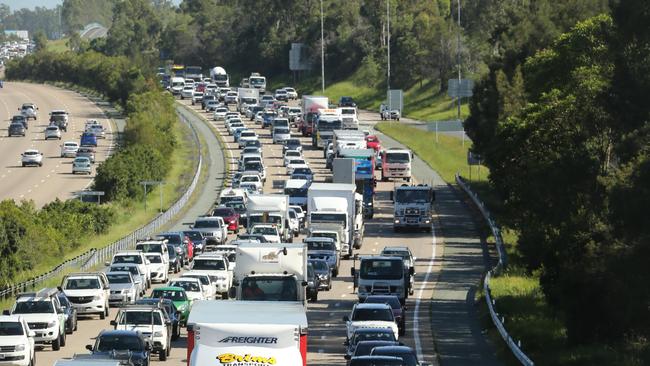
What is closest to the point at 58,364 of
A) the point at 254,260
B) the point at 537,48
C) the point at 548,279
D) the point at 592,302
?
the point at 254,260

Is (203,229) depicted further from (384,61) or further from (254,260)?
(384,61)

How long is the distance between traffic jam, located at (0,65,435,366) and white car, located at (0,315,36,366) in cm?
3

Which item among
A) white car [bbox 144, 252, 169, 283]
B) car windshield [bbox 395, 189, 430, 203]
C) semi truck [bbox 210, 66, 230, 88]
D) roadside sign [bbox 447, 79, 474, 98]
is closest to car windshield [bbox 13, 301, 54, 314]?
white car [bbox 144, 252, 169, 283]

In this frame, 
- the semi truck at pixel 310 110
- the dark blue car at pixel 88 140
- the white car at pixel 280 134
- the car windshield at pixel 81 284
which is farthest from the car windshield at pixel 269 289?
the dark blue car at pixel 88 140

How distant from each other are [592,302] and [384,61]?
141m

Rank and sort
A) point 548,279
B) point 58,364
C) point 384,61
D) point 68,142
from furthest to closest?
point 384,61, point 68,142, point 548,279, point 58,364

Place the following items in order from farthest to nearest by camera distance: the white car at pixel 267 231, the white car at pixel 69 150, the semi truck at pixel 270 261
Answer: the white car at pixel 69 150 < the white car at pixel 267 231 < the semi truck at pixel 270 261

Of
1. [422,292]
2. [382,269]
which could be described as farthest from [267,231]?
[382,269]

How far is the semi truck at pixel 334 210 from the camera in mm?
69188

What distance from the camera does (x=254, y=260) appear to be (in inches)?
1716

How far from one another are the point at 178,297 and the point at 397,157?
175 feet

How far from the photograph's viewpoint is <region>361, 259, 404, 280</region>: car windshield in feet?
177

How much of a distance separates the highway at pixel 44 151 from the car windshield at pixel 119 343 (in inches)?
2350

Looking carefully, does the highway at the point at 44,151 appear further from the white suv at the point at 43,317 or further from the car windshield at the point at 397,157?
the white suv at the point at 43,317
